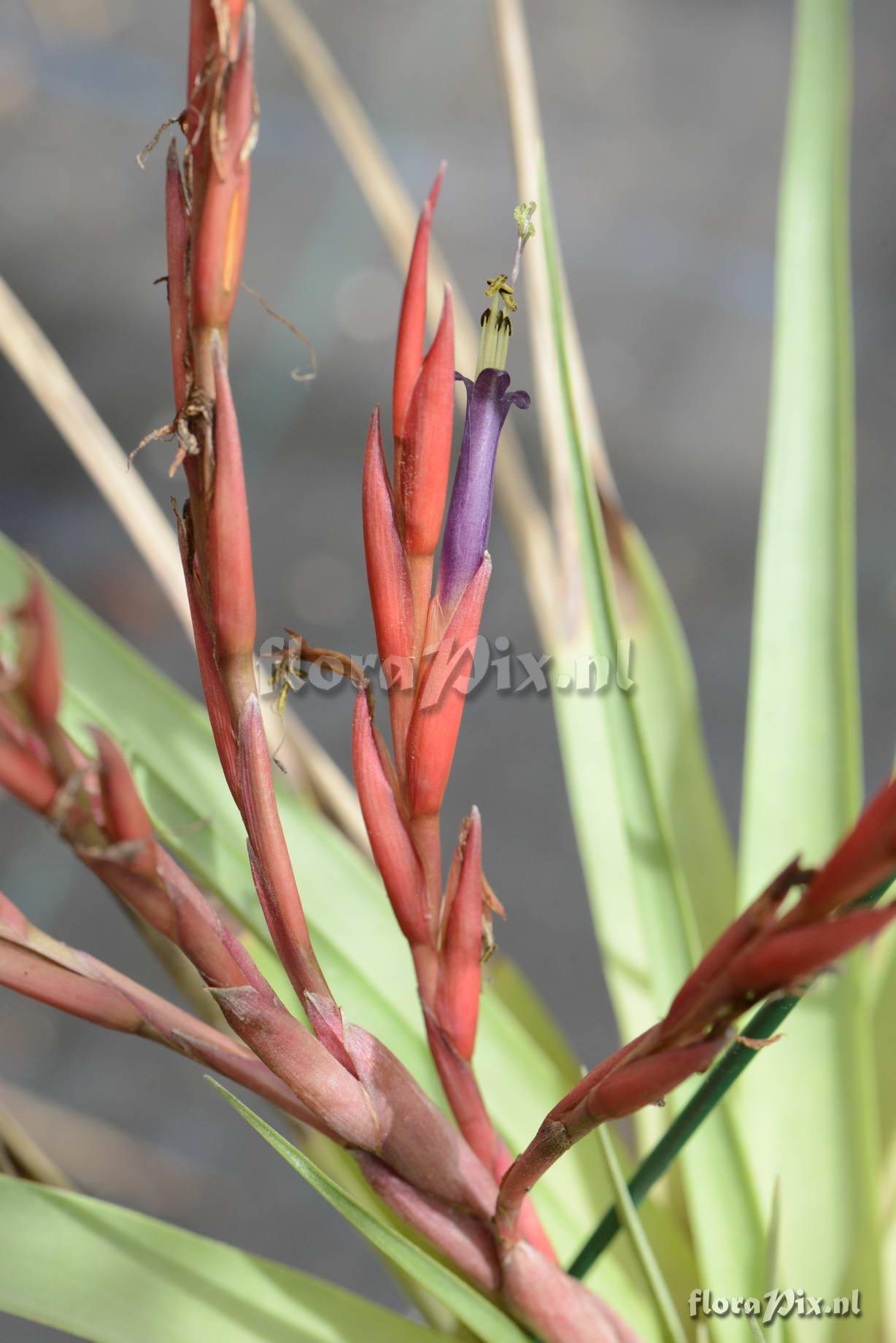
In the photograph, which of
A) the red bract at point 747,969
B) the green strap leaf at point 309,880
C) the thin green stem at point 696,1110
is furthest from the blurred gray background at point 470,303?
the red bract at point 747,969

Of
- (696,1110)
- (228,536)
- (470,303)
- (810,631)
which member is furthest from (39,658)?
(470,303)

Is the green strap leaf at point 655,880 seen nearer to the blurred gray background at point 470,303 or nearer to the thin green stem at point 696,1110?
the thin green stem at point 696,1110

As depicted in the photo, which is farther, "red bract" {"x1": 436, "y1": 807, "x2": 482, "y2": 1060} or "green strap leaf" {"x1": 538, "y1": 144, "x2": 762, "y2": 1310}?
"green strap leaf" {"x1": 538, "y1": 144, "x2": 762, "y2": 1310}

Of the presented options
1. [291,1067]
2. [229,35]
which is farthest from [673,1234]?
[229,35]

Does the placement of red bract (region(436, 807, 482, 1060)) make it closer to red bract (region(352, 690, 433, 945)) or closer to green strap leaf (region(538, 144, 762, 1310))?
red bract (region(352, 690, 433, 945))

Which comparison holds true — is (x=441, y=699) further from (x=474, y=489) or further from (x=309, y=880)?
(x=309, y=880)

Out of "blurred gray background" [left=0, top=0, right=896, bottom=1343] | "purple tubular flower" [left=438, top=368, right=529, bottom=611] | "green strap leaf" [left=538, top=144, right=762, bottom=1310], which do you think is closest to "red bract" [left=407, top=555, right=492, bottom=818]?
"purple tubular flower" [left=438, top=368, right=529, bottom=611]

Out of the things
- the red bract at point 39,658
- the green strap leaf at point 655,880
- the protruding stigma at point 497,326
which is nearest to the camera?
the red bract at point 39,658
